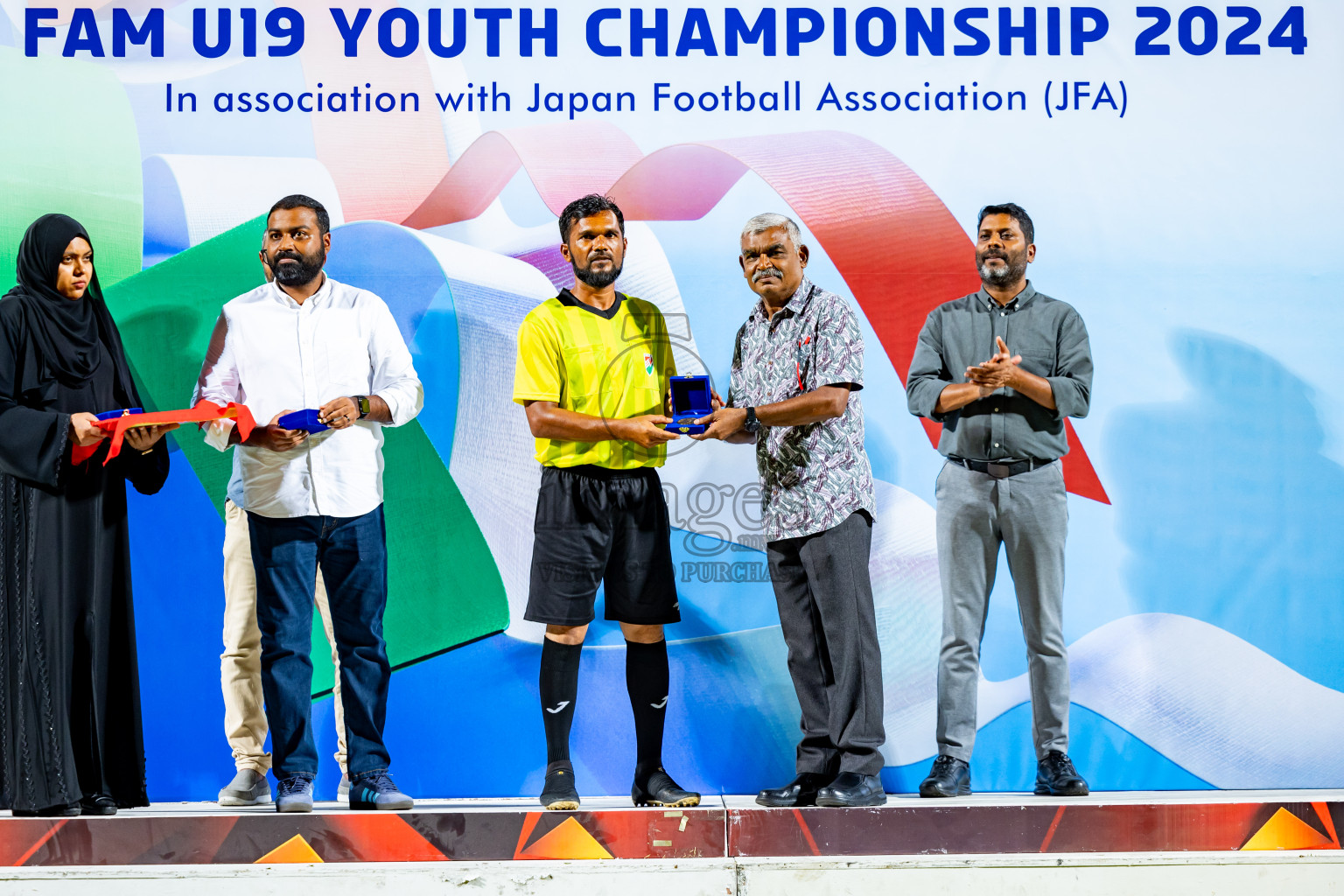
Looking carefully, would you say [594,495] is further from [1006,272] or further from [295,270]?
[1006,272]

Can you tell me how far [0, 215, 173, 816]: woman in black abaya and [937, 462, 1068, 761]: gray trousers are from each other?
257 cm

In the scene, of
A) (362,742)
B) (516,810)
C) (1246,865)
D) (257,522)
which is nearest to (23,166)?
(257,522)

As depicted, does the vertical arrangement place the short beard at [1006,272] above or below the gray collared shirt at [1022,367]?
above

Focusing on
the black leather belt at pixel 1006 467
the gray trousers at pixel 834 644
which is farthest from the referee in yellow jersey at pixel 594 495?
the black leather belt at pixel 1006 467

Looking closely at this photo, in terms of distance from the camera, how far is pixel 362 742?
3.53 metres

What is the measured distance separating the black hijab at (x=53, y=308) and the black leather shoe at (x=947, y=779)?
2961 millimetres

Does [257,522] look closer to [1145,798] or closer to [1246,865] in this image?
[1145,798]

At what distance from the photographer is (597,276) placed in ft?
11.8

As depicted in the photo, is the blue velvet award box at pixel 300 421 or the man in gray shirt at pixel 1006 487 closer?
the blue velvet award box at pixel 300 421

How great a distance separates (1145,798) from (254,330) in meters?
3.22

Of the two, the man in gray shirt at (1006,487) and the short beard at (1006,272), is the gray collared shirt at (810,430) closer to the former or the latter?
the man in gray shirt at (1006,487)

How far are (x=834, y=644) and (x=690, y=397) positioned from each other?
865 mm

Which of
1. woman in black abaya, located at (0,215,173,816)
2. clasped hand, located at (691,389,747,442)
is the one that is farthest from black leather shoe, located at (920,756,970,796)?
woman in black abaya, located at (0,215,173,816)

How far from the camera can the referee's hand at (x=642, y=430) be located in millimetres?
3422
